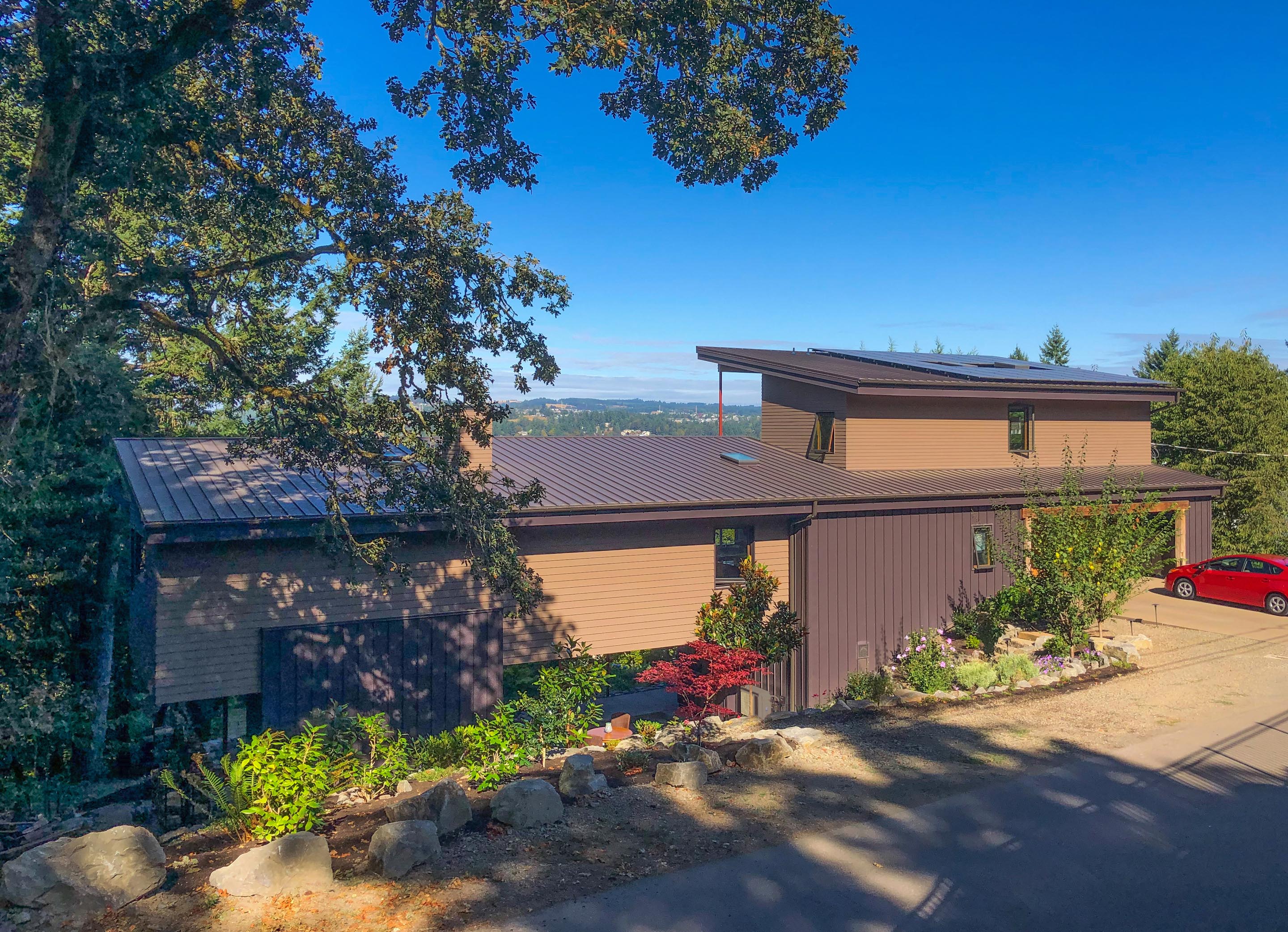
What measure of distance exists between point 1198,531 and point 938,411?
8.94m

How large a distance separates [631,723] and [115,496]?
10.2m

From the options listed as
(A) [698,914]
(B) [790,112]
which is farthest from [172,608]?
(B) [790,112]

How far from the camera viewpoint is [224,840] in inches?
290

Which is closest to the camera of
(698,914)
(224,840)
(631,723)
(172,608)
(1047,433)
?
(698,914)

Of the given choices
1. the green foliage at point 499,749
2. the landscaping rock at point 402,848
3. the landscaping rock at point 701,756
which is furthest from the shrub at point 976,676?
the landscaping rock at point 402,848

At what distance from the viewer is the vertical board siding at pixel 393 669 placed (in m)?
11.2

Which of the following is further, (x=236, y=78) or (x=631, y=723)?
(x=631, y=723)

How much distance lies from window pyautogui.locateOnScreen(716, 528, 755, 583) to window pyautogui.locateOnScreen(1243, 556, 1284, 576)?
12.5 meters

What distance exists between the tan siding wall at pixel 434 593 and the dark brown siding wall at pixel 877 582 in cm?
80

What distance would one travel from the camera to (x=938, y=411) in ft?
64.5

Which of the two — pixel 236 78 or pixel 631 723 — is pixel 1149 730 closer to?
pixel 631 723

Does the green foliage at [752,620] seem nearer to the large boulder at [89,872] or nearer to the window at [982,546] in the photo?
the window at [982,546]

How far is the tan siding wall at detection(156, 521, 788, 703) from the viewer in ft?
35.3

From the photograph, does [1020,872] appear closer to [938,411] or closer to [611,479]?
[611,479]
